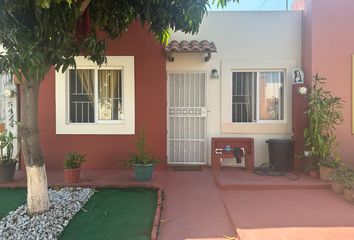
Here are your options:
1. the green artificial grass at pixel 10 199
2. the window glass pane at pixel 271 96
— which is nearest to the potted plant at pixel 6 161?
the green artificial grass at pixel 10 199

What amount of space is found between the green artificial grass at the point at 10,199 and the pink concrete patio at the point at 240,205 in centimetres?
26

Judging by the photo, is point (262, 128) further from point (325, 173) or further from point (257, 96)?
point (325, 173)

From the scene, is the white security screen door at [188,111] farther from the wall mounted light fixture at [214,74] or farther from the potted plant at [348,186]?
the potted plant at [348,186]

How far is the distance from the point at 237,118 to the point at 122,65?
10.7 ft

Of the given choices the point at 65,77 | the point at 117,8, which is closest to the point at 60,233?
the point at 117,8

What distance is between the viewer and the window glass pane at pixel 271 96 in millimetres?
9008

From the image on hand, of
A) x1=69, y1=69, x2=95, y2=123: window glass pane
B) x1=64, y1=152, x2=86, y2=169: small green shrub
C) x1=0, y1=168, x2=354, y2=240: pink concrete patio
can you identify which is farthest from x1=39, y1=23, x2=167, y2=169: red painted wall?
x1=64, y1=152, x2=86, y2=169: small green shrub

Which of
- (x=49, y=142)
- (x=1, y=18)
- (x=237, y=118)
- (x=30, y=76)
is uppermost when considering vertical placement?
(x=1, y=18)

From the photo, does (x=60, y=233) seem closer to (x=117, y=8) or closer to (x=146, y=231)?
(x=146, y=231)

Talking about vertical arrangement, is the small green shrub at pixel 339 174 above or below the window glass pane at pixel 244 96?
below

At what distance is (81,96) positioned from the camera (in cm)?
857

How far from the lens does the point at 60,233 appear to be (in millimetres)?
4680

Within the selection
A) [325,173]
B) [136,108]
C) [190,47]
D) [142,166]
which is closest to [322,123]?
[325,173]

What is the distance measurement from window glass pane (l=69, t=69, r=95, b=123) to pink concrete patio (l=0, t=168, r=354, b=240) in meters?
1.40
